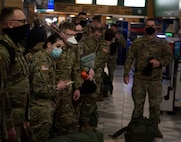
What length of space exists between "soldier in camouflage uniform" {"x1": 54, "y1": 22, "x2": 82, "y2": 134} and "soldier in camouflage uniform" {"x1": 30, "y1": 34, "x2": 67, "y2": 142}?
33cm

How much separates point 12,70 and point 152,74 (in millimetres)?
2968

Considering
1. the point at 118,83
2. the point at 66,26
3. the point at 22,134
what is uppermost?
the point at 66,26

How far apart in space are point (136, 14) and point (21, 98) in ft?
30.8

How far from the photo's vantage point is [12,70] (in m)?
2.74

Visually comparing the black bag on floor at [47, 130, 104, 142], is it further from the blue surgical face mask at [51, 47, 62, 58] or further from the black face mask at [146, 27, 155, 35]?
the black face mask at [146, 27, 155, 35]

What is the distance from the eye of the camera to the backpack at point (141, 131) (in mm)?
5023

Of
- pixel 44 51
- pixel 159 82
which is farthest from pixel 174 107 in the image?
pixel 44 51

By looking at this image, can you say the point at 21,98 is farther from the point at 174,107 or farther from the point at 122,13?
the point at 122,13

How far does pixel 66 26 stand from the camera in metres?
4.33

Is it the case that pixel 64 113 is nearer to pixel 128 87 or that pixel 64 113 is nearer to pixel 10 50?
pixel 10 50

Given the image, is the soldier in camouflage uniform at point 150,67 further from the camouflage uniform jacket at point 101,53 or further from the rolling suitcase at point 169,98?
the rolling suitcase at point 169,98

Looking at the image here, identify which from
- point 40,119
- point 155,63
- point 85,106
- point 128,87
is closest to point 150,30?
point 155,63

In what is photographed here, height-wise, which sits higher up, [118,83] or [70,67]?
[70,67]

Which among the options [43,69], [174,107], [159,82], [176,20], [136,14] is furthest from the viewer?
[136,14]
